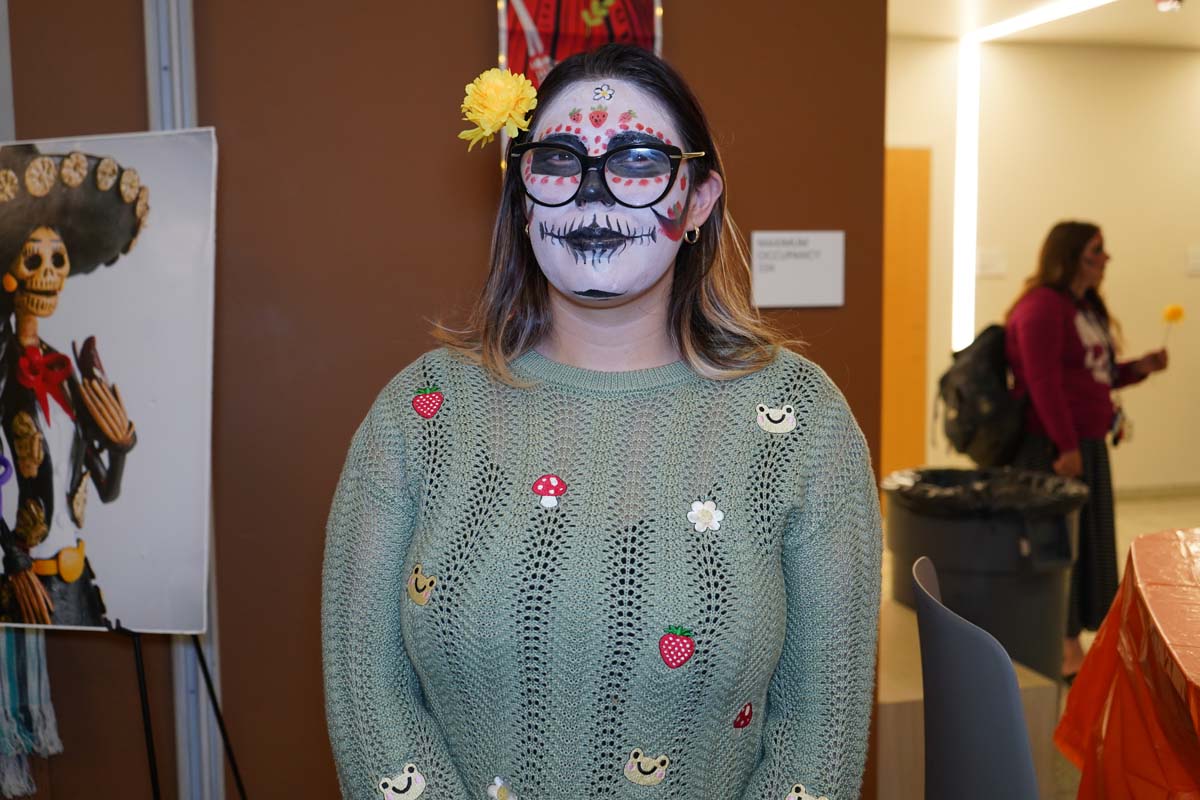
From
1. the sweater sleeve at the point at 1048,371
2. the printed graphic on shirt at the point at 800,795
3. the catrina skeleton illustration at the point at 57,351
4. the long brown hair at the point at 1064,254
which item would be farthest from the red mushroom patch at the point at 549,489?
the long brown hair at the point at 1064,254

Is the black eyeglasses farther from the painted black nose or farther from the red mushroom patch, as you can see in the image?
the red mushroom patch

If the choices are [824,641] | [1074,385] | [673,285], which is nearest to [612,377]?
[673,285]

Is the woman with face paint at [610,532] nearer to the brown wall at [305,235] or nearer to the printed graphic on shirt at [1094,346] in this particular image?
the brown wall at [305,235]

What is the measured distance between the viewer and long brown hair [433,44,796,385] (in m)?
1.40

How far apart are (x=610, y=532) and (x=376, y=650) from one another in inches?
12.9

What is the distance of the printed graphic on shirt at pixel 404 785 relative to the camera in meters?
1.28

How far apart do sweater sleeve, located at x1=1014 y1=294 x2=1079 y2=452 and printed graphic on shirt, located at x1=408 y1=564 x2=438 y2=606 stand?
8.79 feet

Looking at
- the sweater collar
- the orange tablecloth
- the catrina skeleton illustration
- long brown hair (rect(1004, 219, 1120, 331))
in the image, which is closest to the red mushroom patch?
the sweater collar

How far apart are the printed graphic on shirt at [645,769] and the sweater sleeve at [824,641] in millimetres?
144

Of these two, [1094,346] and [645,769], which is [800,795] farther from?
[1094,346]

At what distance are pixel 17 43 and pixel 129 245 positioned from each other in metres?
0.52

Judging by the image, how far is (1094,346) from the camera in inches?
137

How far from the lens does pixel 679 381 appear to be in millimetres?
1395

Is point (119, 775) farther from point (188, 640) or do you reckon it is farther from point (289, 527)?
point (289, 527)
